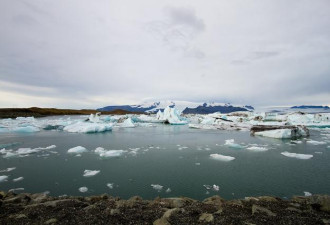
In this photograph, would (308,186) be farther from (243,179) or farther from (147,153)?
(147,153)

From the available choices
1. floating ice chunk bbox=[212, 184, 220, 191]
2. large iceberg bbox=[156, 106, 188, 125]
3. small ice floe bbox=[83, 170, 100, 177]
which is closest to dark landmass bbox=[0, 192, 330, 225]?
floating ice chunk bbox=[212, 184, 220, 191]

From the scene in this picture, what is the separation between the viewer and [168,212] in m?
3.72

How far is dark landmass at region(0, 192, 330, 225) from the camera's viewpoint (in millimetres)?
3396

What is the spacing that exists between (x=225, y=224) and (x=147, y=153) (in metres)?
7.35

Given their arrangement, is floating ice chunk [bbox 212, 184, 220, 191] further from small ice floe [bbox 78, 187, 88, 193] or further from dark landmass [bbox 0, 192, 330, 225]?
small ice floe [bbox 78, 187, 88, 193]

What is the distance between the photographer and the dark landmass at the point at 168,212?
3.40 meters

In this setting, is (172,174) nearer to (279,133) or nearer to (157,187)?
(157,187)

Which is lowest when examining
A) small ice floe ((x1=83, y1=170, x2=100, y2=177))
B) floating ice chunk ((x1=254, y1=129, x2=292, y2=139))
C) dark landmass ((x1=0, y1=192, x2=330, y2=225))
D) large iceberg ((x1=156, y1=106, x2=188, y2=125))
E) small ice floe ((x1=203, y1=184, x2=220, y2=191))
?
small ice floe ((x1=203, y1=184, x2=220, y2=191))

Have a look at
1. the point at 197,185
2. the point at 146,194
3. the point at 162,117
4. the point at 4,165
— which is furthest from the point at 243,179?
the point at 162,117

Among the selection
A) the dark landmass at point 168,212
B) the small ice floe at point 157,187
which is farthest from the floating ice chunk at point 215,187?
the small ice floe at point 157,187

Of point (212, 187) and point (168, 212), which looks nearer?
point (168, 212)

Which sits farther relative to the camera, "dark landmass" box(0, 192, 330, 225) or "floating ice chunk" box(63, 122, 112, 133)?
"floating ice chunk" box(63, 122, 112, 133)

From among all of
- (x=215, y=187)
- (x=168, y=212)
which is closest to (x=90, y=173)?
(x=168, y=212)

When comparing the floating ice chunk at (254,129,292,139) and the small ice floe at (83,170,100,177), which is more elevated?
the floating ice chunk at (254,129,292,139)
